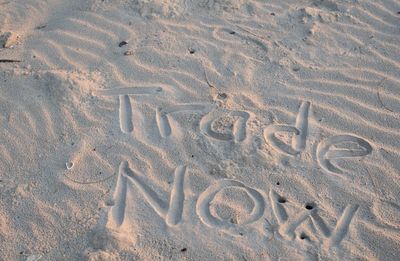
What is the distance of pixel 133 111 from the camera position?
3.56 meters

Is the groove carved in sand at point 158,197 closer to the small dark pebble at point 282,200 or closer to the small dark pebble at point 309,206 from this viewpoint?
the small dark pebble at point 282,200

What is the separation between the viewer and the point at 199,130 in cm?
343

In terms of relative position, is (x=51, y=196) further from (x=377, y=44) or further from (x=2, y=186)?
(x=377, y=44)

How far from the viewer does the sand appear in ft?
9.48

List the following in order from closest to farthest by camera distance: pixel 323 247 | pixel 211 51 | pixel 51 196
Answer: pixel 323 247 → pixel 51 196 → pixel 211 51

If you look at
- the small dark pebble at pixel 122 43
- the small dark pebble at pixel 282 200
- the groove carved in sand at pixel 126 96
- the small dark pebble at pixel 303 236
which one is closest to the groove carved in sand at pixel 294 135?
the small dark pebble at pixel 282 200

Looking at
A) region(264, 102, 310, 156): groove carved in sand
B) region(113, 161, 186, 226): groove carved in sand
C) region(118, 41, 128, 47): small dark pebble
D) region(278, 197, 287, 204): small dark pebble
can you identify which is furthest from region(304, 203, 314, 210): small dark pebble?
region(118, 41, 128, 47): small dark pebble

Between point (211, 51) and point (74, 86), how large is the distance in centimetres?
123

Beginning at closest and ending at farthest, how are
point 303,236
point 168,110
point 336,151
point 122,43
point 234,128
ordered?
point 303,236, point 336,151, point 234,128, point 168,110, point 122,43

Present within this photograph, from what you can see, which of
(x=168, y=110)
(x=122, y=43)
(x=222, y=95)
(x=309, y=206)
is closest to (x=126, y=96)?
Result: (x=168, y=110)

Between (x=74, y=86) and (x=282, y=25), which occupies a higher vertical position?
(x=282, y=25)

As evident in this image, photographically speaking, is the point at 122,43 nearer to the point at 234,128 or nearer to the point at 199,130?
the point at 199,130

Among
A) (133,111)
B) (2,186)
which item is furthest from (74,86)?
(2,186)

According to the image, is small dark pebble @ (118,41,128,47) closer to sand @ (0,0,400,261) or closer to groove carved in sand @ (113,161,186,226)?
sand @ (0,0,400,261)
